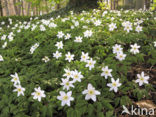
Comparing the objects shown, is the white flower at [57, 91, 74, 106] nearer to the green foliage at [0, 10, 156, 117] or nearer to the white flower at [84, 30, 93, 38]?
the green foliage at [0, 10, 156, 117]

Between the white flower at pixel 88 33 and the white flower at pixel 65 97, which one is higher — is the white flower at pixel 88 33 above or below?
above

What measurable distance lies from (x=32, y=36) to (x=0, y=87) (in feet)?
7.00

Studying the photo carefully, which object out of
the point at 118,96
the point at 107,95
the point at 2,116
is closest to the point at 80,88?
the point at 107,95

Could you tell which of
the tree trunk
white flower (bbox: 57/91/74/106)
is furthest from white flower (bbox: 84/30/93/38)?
the tree trunk

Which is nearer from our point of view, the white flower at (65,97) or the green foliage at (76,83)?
the white flower at (65,97)

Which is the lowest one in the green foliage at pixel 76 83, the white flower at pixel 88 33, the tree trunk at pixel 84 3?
the green foliage at pixel 76 83

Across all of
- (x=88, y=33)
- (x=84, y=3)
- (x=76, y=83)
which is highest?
(x=84, y=3)

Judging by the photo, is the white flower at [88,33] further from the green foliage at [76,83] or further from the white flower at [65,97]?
the white flower at [65,97]

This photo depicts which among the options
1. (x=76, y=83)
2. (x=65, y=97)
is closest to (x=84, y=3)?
(x=76, y=83)

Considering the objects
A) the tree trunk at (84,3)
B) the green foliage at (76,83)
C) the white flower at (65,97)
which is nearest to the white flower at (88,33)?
the green foliage at (76,83)

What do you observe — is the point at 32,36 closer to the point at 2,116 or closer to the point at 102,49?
the point at 102,49

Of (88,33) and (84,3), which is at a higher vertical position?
(84,3)

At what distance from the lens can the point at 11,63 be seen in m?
3.32

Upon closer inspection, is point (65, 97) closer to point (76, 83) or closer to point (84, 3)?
point (76, 83)
